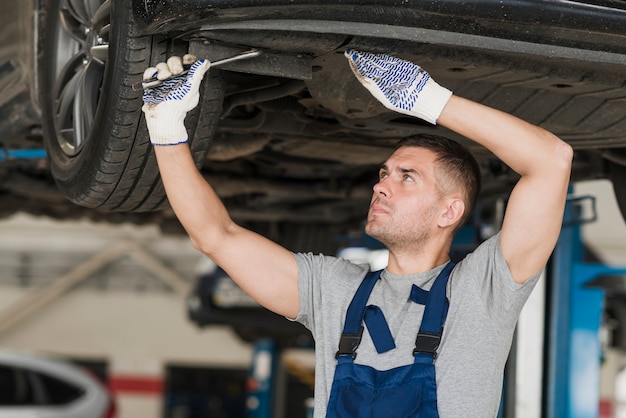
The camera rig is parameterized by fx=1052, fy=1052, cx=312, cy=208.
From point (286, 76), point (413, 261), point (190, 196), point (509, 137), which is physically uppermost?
point (286, 76)

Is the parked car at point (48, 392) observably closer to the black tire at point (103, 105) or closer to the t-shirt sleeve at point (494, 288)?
the black tire at point (103, 105)

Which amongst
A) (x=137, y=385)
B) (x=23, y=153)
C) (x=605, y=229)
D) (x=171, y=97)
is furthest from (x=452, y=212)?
(x=137, y=385)

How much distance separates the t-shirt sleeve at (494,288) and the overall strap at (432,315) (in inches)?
1.1

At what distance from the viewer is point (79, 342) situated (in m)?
13.0

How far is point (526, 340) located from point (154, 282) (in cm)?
956

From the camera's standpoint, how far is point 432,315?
5.97 ft

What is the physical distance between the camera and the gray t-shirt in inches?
70.7

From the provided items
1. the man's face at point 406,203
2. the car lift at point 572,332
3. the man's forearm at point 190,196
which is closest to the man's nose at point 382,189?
the man's face at point 406,203

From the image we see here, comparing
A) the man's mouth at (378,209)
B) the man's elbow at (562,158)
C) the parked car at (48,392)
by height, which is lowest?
the parked car at (48,392)

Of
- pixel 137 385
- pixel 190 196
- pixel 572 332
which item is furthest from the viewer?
pixel 137 385

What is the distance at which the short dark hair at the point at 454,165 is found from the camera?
6.65 ft

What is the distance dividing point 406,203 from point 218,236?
383mm

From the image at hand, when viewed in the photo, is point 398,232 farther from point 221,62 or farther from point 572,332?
point 572,332

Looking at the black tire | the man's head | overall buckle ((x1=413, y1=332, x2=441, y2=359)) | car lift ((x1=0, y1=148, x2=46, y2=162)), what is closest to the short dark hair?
the man's head
